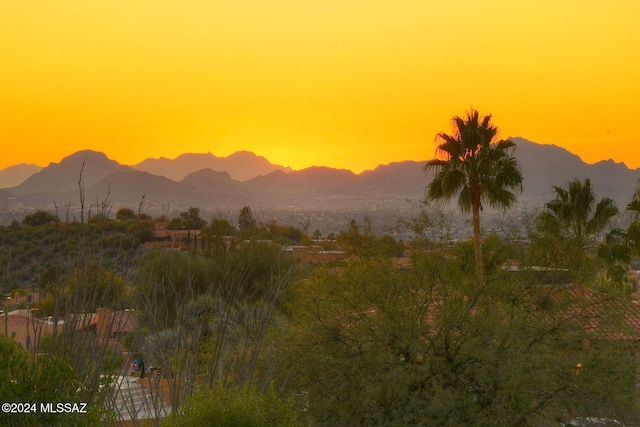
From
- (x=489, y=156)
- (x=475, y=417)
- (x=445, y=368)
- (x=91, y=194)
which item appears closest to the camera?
(x=475, y=417)

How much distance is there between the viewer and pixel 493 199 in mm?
23406

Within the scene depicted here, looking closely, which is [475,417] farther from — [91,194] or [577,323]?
[91,194]

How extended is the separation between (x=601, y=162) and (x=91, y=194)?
12370cm

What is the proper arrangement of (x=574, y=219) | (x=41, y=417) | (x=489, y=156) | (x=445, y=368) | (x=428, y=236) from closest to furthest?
(x=41, y=417), (x=445, y=368), (x=428, y=236), (x=489, y=156), (x=574, y=219)

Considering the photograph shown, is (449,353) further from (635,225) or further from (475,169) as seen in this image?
(635,225)

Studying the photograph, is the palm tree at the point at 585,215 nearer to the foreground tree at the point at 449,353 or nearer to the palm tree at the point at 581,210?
the palm tree at the point at 581,210

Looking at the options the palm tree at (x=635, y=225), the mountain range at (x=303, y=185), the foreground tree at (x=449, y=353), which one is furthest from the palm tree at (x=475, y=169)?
the mountain range at (x=303, y=185)

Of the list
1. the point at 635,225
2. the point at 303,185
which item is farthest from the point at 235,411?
the point at 303,185

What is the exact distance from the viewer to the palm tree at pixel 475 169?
2333 cm

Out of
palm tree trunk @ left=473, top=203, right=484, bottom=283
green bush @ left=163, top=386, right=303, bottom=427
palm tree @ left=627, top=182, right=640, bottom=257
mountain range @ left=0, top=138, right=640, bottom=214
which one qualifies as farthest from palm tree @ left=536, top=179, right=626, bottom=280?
mountain range @ left=0, top=138, right=640, bottom=214

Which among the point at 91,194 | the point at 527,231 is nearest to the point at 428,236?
the point at 527,231

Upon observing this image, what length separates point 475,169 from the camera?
23.5 metres

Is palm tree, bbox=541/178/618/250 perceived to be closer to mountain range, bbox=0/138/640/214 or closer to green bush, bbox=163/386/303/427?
green bush, bbox=163/386/303/427

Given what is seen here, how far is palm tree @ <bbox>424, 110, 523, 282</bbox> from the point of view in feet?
76.5
